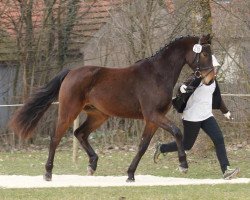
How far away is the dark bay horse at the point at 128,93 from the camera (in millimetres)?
10234

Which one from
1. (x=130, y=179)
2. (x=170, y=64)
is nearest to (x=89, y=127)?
(x=130, y=179)

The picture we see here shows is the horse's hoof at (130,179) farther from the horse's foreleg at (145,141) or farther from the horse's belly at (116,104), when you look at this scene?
the horse's belly at (116,104)

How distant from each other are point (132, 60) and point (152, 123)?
8.32 m

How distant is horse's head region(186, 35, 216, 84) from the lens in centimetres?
1022

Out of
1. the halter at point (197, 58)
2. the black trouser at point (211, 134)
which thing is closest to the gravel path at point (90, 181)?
the black trouser at point (211, 134)

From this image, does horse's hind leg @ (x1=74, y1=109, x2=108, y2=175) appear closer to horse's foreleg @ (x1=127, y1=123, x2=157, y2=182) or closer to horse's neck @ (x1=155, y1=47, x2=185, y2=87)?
horse's foreleg @ (x1=127, y1=123, x2=157, y2=182)

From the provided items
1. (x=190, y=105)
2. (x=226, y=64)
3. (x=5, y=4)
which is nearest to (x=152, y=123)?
(x=190, y=105)

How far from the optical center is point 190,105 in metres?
10.6

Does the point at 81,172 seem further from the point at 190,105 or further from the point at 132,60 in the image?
the point at 132,60

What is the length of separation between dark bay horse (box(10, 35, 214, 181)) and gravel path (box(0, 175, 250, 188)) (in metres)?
0.26

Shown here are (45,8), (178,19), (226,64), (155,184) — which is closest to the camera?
(155,184)

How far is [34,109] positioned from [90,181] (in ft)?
5.50

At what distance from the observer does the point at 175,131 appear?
32.9 ft

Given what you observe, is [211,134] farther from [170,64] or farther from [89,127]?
[89,127]
